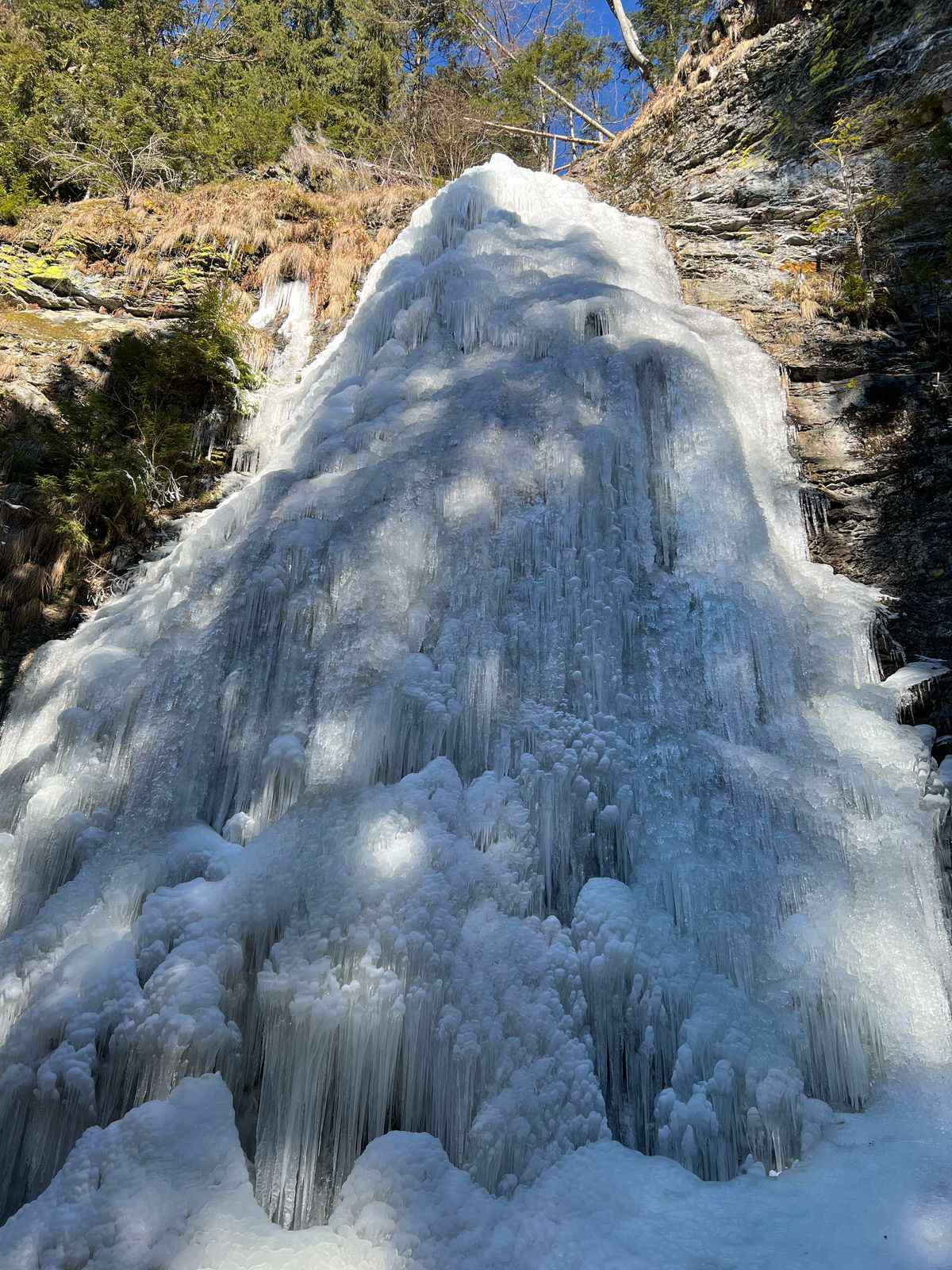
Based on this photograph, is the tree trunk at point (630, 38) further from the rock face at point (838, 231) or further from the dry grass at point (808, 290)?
the dry grass at point (808, 290)

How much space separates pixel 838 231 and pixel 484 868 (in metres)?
4.94

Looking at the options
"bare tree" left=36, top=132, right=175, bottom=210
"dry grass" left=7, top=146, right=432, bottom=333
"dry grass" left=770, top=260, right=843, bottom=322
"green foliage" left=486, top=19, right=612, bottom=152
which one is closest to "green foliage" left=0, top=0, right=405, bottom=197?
"bare tree" left=36, top=132, right=175, bottom=210

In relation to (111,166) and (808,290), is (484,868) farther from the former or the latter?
(111,166)

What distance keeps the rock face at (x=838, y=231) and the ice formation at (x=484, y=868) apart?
0.33 meters

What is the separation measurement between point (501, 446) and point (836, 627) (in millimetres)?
1654

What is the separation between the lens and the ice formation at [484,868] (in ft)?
6.64

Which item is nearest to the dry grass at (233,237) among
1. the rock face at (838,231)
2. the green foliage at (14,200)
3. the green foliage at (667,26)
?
the green foliage at (14,200)

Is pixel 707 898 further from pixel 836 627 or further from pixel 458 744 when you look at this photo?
pixel 836 627

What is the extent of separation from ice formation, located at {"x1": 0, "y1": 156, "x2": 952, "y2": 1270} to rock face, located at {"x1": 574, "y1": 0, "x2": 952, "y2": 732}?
1.07ft

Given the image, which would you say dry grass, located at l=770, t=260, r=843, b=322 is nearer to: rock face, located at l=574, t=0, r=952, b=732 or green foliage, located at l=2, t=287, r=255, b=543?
rock face, located at l=574, t=0, r=952, b=732

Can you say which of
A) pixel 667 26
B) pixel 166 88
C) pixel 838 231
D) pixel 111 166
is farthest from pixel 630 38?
pixel 838 231

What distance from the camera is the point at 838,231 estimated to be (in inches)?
209

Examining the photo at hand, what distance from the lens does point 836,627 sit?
334 cm

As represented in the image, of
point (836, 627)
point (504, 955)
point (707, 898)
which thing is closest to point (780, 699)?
point (836, 627)
